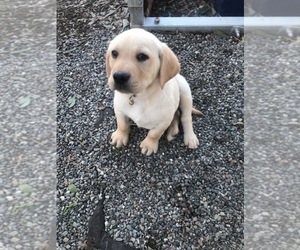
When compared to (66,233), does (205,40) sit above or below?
above

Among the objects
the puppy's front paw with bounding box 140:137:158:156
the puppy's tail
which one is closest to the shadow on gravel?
the puppy's front paw with bounding box 140:137:158:156

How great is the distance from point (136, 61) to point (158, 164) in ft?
2.35

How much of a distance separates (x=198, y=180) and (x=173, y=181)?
0.15m

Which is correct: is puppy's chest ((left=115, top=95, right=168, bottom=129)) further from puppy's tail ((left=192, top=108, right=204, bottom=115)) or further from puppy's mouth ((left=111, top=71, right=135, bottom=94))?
puppy's tail ((left=192, top=108, right=204, bottom=115))

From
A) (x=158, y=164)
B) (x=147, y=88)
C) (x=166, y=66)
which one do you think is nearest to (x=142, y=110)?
(x=147, y=88)

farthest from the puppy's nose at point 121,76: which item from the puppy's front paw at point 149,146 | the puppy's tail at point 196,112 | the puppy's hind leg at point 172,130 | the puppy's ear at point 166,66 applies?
the puppy's tail at point 196,112

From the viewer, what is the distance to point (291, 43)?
149 inches

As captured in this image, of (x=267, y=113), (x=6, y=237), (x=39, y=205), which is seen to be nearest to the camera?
(x=6, y=237)

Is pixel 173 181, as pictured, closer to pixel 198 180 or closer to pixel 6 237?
pixel 198 180

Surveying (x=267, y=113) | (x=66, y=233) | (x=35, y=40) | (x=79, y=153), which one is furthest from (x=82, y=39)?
(x=66, y=233)

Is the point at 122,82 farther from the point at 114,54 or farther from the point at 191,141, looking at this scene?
the point at 191,141

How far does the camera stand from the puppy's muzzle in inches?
92.0

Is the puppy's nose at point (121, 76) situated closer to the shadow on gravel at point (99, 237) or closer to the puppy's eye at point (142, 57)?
the puppy's eye at point (142, 57)

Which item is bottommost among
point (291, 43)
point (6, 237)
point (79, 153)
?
point (6, 237)
